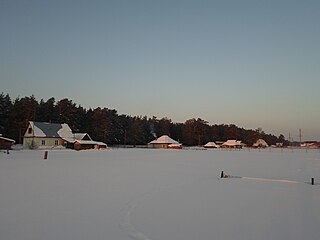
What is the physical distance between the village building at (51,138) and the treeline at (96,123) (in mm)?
7643

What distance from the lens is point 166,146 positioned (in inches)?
3903

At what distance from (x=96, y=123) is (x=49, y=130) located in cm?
2178

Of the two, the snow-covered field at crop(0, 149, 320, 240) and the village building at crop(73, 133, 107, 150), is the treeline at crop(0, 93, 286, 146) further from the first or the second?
the snow-covered field at crop(0, 149, 320, 240)

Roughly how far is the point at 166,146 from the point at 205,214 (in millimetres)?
90553

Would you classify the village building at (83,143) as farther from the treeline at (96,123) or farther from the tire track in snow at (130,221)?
the tire track in snow at (130,221)

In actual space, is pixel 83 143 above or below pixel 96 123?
below

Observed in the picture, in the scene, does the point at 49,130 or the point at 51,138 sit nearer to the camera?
the point at 51,138

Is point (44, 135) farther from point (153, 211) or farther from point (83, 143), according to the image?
point (153, 211)

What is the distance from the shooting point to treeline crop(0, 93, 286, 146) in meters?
73.7

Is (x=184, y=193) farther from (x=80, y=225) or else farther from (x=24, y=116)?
(x=24, y=116)

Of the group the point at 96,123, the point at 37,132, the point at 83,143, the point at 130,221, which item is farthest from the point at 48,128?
the point at 130,221

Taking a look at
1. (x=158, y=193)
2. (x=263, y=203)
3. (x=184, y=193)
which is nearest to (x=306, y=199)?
(x=263, y=203)

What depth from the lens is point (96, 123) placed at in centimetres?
8862

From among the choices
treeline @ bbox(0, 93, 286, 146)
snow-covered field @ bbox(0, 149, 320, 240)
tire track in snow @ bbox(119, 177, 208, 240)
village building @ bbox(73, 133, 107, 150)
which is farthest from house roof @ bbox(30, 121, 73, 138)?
tire track in snow @ bbox(119, 177, 208, 240)
